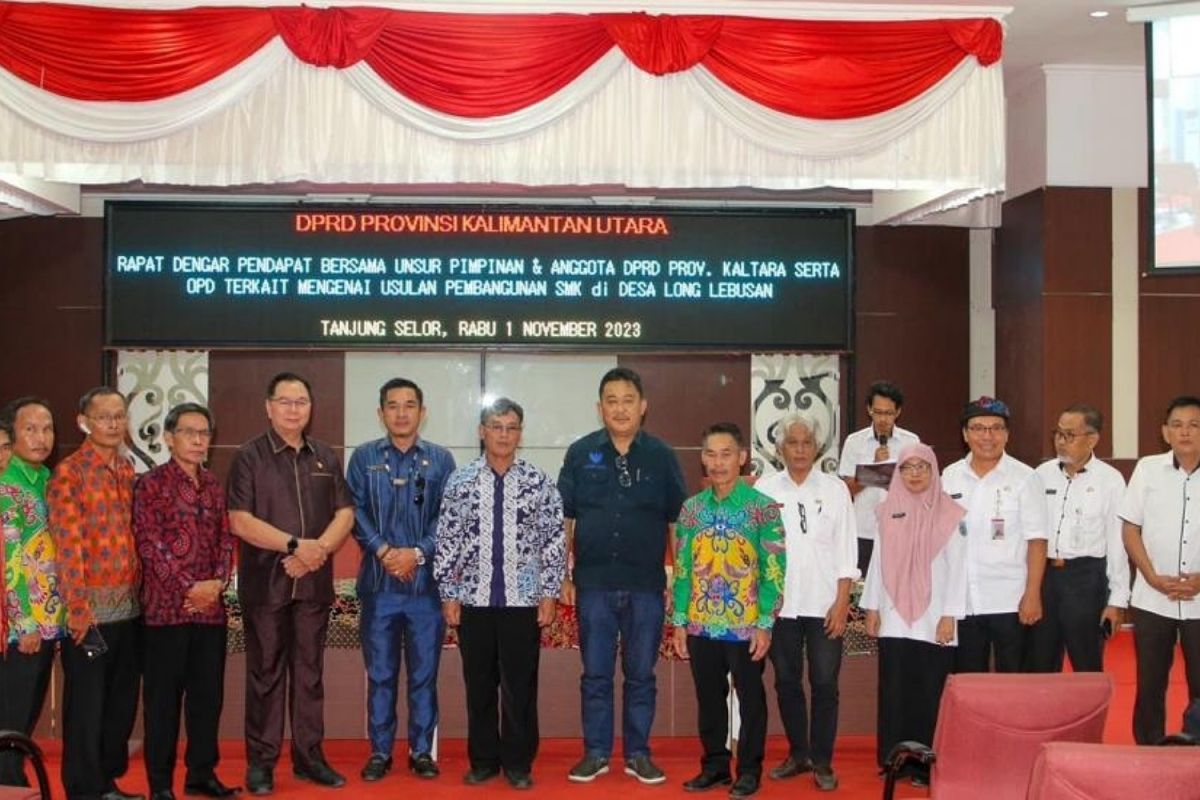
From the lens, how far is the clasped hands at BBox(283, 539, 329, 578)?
4.96 m

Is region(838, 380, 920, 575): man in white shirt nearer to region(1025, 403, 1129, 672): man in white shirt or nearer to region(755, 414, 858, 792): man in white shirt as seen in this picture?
region(1025, 403, 1129, 672): man in white shirt

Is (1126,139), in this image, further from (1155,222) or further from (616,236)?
(616,236)

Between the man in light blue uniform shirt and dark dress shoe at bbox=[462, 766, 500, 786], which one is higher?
the man in light blue uniform shirt

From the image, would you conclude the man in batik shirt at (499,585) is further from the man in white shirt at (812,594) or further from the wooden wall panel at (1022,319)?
the wooden wall panel at (1022,319)

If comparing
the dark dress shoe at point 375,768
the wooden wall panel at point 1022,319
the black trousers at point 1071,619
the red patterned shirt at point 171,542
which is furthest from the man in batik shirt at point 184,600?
the wooden wall panel at point 1022,319

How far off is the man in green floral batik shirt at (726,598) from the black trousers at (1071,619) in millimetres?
1166

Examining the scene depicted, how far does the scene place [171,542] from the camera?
470cm

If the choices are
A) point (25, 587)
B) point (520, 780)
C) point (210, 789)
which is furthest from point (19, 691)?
point (520, 780)

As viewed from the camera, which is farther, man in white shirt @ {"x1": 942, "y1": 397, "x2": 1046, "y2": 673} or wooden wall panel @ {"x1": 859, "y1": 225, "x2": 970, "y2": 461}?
wooden wall panel @ {"x1": 859, "y1": 225, "x2": 970, "y2": 461}

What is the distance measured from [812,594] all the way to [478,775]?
1.46 m

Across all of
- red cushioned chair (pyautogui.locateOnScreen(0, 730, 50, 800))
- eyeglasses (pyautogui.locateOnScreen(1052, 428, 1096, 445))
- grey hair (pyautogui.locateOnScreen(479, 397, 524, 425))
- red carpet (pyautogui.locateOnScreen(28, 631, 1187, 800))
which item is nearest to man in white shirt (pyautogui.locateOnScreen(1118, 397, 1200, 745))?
eyeglasses (pyautogui.locateOnScreen(1052, 428, 1096, 445))

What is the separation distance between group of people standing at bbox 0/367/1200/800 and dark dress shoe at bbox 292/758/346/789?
0.05 ft

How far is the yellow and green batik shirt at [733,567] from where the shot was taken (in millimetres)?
4953

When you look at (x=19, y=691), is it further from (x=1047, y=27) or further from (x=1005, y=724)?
(x=1047, y=27)
